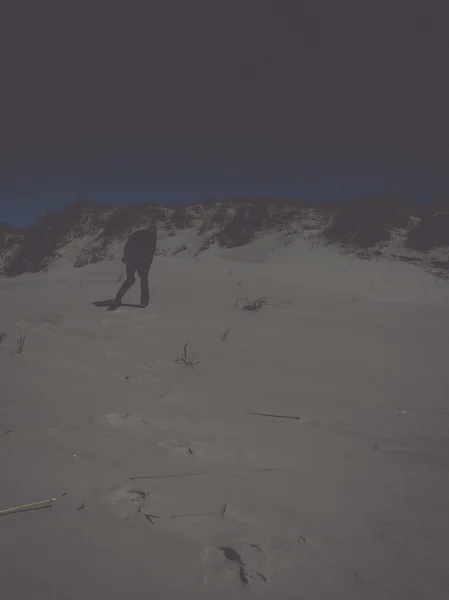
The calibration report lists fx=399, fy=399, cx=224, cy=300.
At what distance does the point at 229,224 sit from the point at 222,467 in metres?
11.8

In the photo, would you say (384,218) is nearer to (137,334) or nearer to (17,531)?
(137,334)

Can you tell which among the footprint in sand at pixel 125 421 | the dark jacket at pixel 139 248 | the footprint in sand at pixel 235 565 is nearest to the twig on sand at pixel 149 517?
the footprint in sand at pixel 235 565

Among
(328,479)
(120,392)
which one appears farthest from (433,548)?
(120,392)

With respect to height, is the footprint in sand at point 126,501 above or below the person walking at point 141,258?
above

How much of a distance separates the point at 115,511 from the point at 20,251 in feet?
42.8

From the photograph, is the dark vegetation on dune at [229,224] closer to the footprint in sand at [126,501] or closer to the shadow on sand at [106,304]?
the shadow on sand at [106,304]

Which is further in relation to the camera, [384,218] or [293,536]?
[384,218]

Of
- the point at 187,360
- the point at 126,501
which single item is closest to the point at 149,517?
the point at 126,501

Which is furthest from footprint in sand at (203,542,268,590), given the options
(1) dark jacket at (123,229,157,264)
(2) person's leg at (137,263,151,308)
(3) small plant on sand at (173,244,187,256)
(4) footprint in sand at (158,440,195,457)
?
(3) small plant on sand at (173,244,187,256)

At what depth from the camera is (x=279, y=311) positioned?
6.28 meters

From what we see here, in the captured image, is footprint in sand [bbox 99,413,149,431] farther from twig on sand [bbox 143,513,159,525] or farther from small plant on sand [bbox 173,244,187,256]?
small plant on sand [bbox 173,244,187,256]

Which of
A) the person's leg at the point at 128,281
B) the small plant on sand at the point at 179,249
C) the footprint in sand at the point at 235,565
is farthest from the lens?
the small plant on sand at the point at 179,249

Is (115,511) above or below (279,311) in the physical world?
above

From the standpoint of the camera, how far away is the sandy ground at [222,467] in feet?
3.90
